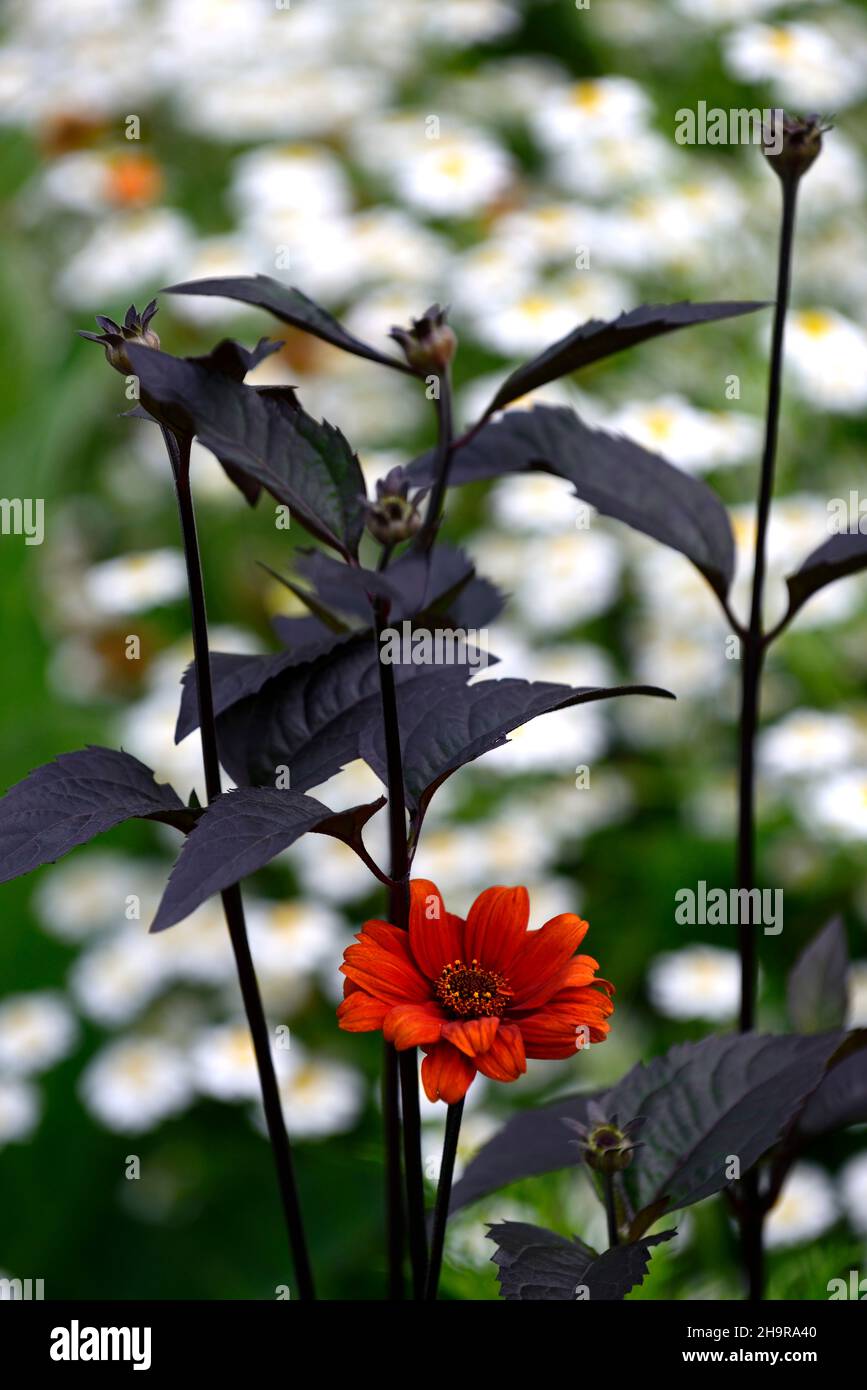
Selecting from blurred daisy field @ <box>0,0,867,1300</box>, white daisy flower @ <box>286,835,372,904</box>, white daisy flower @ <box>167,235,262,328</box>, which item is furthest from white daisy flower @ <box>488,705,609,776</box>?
white daisy flower @ <box>167,235,262,328</box>

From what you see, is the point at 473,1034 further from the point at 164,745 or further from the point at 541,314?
the point at 541,314

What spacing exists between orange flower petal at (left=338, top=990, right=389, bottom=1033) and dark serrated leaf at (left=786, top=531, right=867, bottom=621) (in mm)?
183

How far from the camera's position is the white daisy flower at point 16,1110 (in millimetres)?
847

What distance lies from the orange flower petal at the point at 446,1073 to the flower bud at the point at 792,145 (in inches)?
10.3

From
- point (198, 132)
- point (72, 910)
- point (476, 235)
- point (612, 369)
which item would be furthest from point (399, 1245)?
point (198, 132)

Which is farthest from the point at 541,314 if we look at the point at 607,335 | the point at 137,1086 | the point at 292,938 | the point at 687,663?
the point at 607,335

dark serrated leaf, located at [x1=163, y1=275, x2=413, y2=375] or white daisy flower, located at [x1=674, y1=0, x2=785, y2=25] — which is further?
white daisy flower, located at [x1=674, y1=0, x2=785, y2=25]

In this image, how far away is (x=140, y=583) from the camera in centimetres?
98

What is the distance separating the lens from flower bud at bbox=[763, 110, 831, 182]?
0.40 metres

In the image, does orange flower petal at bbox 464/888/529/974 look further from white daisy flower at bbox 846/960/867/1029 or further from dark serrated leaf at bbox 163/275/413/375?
white daisy flower at bbox 846/960/867/1029

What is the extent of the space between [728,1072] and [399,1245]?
0.33 feet

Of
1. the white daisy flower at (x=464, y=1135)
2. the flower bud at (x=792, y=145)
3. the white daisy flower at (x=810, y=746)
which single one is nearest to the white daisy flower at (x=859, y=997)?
the white daisy flower at (x=810, y=746)

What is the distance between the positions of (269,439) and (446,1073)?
137 millimetres
